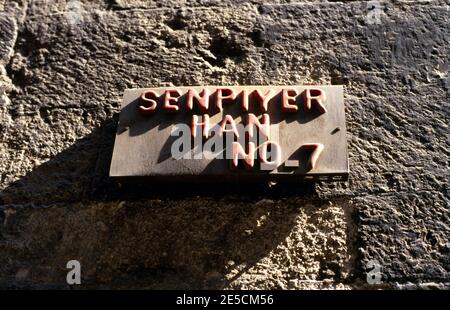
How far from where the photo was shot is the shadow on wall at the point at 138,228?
1824 millimetres

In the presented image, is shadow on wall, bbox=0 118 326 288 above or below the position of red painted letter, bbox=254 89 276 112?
below

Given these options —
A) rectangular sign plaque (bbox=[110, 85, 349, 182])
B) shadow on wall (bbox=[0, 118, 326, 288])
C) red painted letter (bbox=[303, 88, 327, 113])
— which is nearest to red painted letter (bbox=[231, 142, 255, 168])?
rectangular sign plaque (bbox=[110, 85, 349, 182])

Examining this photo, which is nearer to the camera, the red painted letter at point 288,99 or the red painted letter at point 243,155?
the red painted letter at point 243,155

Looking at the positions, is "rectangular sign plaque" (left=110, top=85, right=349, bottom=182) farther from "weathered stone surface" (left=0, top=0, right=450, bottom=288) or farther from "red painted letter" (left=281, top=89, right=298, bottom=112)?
"weathered stone surface" (left=0, top=0, right=450, bottom=288)

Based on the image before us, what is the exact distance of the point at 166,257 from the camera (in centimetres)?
184

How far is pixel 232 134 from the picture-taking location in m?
1.90

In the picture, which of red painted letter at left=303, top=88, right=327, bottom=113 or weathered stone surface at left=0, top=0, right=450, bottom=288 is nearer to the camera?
weathered stone surface at left=0, top=0, right=450, bottom=288

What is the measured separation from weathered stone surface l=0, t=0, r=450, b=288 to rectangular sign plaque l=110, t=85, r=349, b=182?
12 cm

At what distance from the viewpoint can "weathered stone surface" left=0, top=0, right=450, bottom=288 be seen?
1.83m

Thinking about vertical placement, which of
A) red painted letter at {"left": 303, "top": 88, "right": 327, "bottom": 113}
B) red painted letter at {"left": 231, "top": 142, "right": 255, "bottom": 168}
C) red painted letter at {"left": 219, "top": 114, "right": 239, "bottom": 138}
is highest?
red painted letter at {"left": 303, "top": 88, "right": 327, "bottom": 113}

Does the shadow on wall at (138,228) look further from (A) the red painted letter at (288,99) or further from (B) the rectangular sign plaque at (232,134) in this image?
(A) the red painted letter at (288,99)

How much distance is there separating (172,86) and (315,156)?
64 centimetres

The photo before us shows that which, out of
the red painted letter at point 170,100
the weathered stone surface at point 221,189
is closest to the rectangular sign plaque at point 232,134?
the red painted letter at point 170,100
